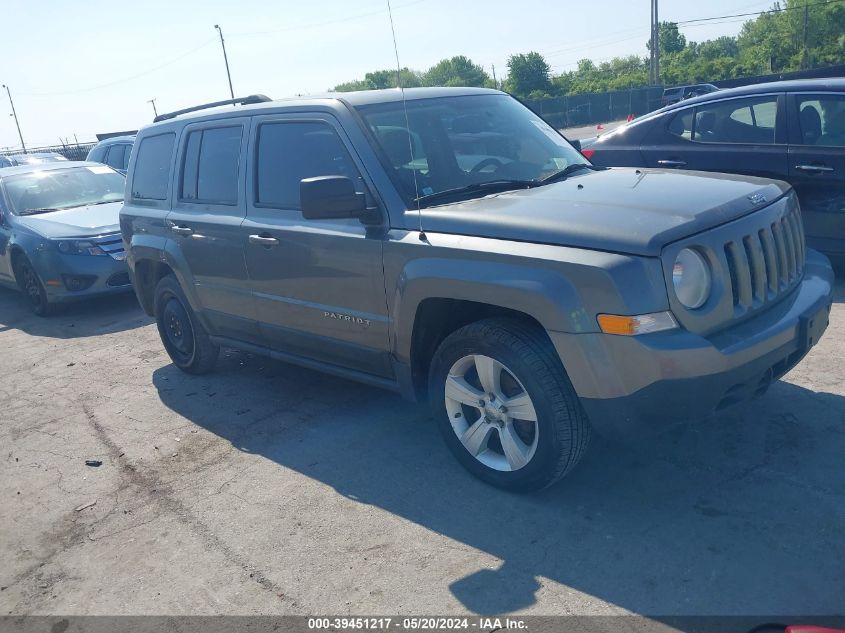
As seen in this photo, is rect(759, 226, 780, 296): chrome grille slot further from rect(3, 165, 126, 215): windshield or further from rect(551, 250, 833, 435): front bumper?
rect(3, 165, 126, 215): windshield

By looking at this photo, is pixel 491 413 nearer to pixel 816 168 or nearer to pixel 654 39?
pixel 816 168

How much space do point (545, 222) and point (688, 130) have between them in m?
4.25

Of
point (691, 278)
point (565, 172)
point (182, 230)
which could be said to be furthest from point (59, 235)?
point (691, 278)

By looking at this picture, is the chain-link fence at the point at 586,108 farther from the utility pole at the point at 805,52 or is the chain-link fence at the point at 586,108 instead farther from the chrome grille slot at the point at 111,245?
the chrome grille slot at the point at 111,245

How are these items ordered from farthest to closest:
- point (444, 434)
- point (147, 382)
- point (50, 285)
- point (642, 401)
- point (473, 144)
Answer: point (50, 285)
point (147, 382)
point (473, 144)
point (444, 434)
point (642, 401)

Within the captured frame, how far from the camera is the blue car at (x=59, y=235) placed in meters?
8.69

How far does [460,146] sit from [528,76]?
59503 millimetres

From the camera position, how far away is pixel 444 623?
2945mm

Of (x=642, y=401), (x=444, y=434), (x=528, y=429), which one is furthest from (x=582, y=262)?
(x=444, y=434)

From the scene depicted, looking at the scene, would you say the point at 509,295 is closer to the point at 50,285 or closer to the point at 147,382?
the point at 147,382

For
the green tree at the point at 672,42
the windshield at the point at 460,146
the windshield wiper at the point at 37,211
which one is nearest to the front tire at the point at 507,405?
the windshield at the point at 460,146

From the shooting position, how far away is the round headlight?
320 cm

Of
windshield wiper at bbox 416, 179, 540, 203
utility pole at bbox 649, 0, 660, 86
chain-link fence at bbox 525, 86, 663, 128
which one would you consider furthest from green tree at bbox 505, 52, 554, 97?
windshield wiper at bbox 416, 179, 540, 203

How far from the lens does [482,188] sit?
4.17 m
